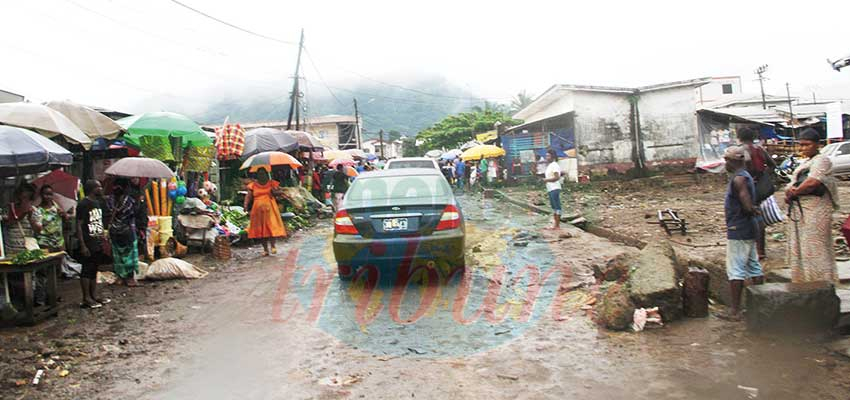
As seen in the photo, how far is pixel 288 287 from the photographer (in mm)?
7387

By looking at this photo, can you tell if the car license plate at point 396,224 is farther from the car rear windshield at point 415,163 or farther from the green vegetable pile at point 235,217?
the car rear windshield at point 415,163

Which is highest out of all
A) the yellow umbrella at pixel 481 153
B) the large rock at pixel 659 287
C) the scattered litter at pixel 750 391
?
the yellow umbrella at pixel 481 153

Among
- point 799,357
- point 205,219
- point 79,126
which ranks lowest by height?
point 799,357

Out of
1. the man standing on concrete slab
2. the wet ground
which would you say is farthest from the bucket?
the man standing on concrete slab

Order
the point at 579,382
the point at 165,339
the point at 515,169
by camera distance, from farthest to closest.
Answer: the point at 515,169 < the point at 165,339 < the point at 579,382

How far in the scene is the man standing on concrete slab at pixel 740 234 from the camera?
195 inches

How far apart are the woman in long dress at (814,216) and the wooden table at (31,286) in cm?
756

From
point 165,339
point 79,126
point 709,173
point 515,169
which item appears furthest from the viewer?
point 515,169

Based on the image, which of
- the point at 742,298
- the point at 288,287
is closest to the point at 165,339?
the point at 288,287

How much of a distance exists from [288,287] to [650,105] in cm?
2042

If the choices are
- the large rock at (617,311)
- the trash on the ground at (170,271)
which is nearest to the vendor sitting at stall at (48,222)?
the trash on the ground at (170,271)

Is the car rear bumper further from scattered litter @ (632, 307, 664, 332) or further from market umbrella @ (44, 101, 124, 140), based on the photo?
market umbrella @ (44, 101, 124, 140)

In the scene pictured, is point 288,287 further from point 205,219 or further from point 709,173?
point 709,173

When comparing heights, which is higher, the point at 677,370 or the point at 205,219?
the point at 205,219
